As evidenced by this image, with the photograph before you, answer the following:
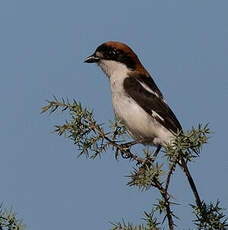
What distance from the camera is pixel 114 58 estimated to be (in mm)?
5266

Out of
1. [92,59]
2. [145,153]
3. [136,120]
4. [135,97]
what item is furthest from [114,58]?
[145,153]

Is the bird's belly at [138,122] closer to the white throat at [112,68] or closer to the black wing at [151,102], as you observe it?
the black wing at [151,102]

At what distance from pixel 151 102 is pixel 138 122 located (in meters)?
0.40

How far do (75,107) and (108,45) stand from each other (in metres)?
2.52

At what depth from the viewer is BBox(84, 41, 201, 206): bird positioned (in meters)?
4.62

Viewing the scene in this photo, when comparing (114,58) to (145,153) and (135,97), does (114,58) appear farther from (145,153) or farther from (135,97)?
(145,153)

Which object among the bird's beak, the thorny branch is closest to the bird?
the bird's beak

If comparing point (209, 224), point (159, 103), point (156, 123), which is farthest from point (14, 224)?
point (159, 103)

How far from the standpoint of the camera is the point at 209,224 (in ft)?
8.83

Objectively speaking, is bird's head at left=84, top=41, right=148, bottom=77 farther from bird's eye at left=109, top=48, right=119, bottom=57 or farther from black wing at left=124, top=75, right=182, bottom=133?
black wing at left=124, top=75, right=182, bottom=133

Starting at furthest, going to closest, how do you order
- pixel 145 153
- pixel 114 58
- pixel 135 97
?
1. pixel 114 58
2. pixel 135 97
3. pixel 145 153

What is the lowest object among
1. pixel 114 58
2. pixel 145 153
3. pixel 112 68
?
pixel 145 153

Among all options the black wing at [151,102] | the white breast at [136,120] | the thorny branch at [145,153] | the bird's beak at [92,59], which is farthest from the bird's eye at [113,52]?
the thorny branch at [145,153]

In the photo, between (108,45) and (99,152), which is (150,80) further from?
(99,152)
